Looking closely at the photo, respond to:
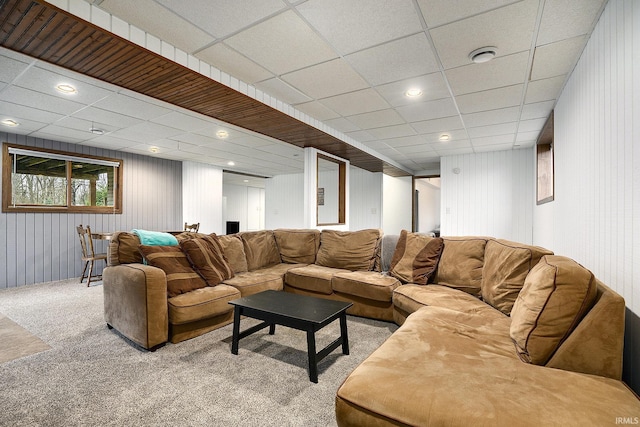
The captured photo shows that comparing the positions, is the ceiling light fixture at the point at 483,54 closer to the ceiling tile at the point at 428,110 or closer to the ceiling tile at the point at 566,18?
the ceiling tile at the point at 566,18

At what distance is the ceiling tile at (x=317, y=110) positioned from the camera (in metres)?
3.69

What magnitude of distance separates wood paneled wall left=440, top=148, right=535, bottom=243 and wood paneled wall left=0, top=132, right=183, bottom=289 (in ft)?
20.4

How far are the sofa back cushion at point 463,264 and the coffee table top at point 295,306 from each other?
1.14 meters

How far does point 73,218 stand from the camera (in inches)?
214

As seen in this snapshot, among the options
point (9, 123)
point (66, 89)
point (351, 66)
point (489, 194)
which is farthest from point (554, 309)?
point (9, 123)

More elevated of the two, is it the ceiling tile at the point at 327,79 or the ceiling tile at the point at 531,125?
the ceiling tile at the point at 327,79

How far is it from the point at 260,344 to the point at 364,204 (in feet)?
20.5

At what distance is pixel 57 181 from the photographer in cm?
526

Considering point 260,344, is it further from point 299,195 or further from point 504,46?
point 299,195

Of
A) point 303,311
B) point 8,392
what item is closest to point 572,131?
point 303,311

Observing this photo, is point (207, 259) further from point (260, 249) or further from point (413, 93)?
point (413, 93)

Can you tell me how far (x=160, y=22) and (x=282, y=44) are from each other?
858mm

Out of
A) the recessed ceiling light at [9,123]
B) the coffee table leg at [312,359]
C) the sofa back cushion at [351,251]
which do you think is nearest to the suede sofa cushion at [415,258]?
the sofa back cushion at [351,251]

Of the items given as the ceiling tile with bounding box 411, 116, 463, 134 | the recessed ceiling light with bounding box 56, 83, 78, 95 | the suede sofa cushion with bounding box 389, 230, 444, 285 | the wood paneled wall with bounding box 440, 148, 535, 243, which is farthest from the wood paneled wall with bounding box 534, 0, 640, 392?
the recessed ceiling light with bounding box 56, 83, 78, 95
